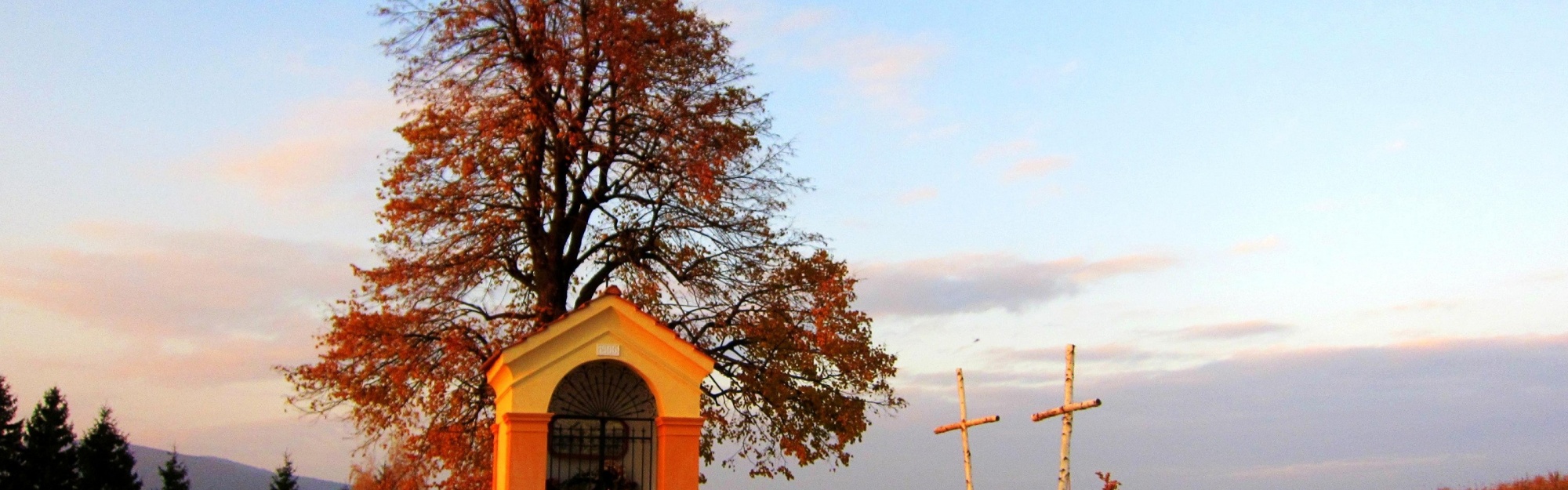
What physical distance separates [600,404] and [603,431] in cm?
35

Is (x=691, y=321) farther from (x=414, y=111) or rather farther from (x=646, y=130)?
(x=414, y=111)

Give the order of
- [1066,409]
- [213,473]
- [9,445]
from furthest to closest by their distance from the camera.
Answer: [213,473] < [9,445] < [1066,409]

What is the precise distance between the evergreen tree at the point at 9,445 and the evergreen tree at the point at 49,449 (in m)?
0.17

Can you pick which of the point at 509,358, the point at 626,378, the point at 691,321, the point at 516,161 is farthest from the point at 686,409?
the point at 516,161

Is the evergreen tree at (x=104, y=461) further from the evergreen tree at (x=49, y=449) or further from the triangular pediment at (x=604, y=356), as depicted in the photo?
the triangular pediment at (x=604, y=356)

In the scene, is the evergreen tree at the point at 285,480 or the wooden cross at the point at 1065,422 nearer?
the wooden cross at the point at 1065,422

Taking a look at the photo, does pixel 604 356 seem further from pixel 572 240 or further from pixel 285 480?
pixel 285 480

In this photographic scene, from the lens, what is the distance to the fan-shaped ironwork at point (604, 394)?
51.5 feet

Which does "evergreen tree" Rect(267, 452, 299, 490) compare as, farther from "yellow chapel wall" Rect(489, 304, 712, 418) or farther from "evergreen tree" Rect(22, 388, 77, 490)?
"yellow chapel wall" Rect(489, 304, 712, 418)

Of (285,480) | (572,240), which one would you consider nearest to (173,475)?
(285,480)

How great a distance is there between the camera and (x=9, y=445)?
40406mm

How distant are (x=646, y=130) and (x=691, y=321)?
119 inches

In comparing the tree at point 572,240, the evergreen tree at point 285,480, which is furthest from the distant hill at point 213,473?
the tree at point 572,240

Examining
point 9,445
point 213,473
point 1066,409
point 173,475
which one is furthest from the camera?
point 213,473
